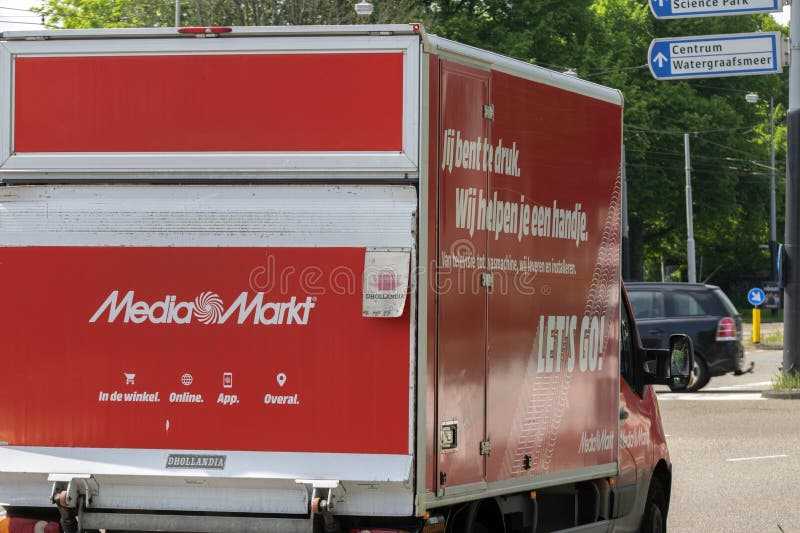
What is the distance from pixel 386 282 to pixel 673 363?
123 inches

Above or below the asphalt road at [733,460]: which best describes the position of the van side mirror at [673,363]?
above

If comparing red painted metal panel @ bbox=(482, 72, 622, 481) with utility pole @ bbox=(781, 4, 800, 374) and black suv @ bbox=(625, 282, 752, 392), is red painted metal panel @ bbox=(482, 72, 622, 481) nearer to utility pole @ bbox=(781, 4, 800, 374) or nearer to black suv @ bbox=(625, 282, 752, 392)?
utility pole @ bbox=(781, 4, 800, 374)

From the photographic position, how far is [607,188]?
25.4ft

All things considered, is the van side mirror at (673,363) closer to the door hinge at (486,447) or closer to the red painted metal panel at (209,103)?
the door hinge at (486,447)

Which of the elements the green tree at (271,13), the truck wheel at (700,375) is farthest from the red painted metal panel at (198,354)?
the green tree at (271,13)

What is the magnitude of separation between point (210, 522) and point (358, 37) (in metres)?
2.05

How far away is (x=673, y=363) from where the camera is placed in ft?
27.8

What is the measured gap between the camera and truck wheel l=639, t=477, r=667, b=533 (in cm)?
875

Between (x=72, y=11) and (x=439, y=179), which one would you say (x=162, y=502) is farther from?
(x=72, y=11)

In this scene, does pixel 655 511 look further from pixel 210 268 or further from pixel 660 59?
pixel 660 59

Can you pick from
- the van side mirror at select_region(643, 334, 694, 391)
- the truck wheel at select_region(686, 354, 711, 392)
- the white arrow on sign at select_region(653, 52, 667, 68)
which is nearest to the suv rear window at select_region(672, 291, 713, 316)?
the truck wheel at select_region(686, 354, 711, 392)

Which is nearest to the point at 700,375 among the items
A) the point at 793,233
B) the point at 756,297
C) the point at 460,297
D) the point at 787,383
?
the point at 787,383

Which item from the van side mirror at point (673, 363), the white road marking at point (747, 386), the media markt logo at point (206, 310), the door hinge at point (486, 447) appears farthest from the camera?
the white road marking at point (747, 386)

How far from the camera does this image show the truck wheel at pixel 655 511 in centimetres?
875
